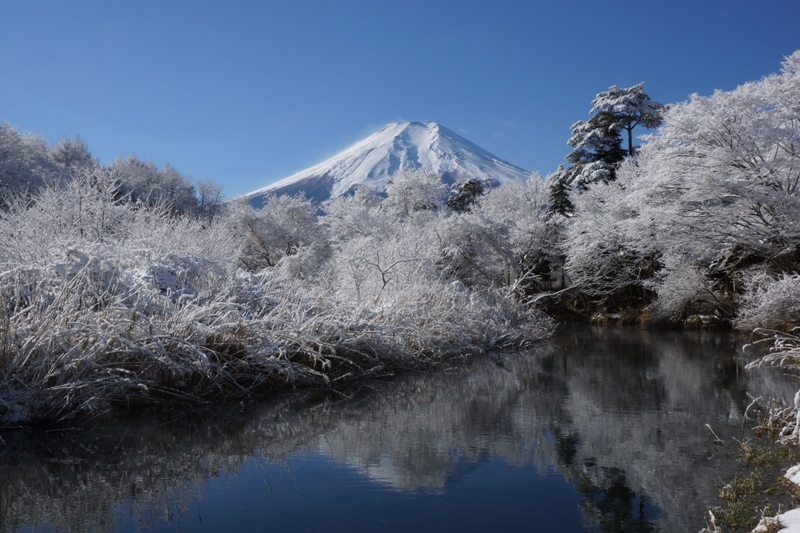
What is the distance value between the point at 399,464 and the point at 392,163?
101 meters

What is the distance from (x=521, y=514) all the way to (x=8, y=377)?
4.41 metres

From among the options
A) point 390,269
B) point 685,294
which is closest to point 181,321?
point 390,269

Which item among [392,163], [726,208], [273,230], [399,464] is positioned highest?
[392,163]

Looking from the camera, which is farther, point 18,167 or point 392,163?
point 392,163

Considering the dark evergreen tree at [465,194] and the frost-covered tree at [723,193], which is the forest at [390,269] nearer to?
the frost-covered tree at [723,193]

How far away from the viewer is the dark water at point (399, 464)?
339cm

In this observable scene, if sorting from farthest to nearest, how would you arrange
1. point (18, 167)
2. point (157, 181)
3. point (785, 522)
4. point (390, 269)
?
1. point (157, 181)
2. point (18, 167)
3. point (390, 269)
4. point (785, 522)

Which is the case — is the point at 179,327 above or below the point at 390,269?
below

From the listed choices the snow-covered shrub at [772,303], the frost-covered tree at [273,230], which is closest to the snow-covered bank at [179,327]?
the snow-covered shrub at [772,303]

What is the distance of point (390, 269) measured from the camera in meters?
13.2

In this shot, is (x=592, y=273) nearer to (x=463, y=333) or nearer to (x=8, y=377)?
(x=463, y=333)

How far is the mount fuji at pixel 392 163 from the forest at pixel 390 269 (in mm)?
56334

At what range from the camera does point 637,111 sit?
96.0 ft

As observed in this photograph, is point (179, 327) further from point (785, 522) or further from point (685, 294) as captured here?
point (685, 294)
